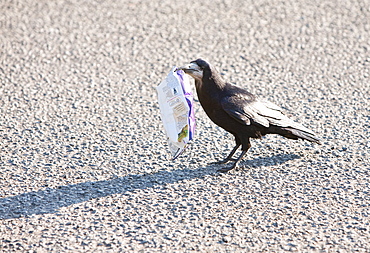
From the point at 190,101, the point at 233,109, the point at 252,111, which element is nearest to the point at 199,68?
the point at 190,101

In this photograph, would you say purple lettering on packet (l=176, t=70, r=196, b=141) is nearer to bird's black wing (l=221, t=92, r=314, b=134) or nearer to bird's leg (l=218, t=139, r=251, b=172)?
bird's black wing (l=221, t=92, r=314, b=134)

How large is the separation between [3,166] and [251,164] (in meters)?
2.06

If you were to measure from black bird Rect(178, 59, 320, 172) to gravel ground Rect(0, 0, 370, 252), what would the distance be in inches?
12.4

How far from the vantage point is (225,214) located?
3.74m

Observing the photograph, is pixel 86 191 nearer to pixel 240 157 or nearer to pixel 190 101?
pixel 190 101

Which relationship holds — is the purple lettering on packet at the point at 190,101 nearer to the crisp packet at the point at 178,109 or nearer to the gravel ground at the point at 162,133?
the crisp packet at the point at 178,109

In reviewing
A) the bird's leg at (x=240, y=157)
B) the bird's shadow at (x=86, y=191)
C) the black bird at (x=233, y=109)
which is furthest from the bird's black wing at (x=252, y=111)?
the bird's shadow at (x=86, y=191)

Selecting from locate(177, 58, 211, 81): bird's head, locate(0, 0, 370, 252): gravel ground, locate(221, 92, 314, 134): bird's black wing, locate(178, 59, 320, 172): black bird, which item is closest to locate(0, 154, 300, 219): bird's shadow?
locate(0, 0, 370, 252): gravel ground

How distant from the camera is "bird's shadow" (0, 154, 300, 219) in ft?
12.5

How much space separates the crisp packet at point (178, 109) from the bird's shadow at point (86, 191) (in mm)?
289

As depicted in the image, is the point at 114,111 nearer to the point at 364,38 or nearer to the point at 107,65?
the point at 107,65

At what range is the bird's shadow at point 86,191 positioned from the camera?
3818mm

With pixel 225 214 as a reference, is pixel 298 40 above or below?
above

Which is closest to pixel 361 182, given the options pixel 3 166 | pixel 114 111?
pixel 114 111
